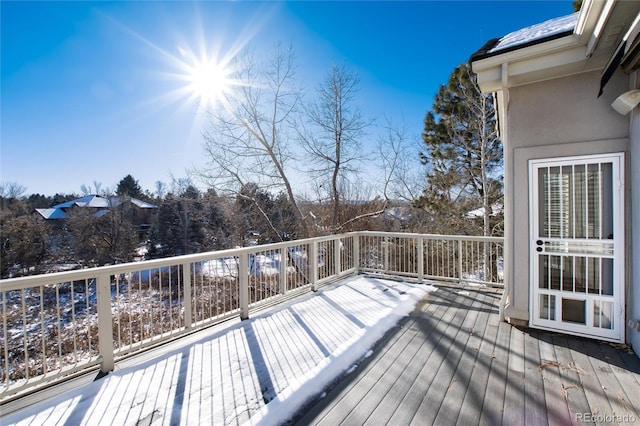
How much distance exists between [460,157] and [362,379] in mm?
10720

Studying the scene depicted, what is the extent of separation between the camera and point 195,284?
3.47 meters

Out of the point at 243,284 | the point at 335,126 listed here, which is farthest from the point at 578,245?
the point at 335,126

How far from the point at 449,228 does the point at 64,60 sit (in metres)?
13.1

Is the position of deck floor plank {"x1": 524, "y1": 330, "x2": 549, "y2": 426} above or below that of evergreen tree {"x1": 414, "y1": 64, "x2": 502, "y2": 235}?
below

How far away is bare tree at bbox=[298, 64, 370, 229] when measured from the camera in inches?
355

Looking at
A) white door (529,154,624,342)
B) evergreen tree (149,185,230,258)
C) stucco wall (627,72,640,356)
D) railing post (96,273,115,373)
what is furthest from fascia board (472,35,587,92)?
evergreen tree (149,185,230,258)

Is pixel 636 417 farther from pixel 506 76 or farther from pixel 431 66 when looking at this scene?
pixel 431 66

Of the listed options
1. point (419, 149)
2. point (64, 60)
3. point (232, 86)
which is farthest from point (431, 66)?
point (64, 60)

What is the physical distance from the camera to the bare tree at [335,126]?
902cm

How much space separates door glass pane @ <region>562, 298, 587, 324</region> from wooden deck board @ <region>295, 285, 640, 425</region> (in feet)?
0.76

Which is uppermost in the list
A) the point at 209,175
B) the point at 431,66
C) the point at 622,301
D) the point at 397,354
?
the point at 431,66

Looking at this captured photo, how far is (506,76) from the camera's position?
10.5ft

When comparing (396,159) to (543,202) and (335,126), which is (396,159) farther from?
(543,202)

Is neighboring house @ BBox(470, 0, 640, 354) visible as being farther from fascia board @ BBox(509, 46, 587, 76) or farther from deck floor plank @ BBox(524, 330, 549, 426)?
deck floor plank @ BBox(524, 330, 549, 426)
